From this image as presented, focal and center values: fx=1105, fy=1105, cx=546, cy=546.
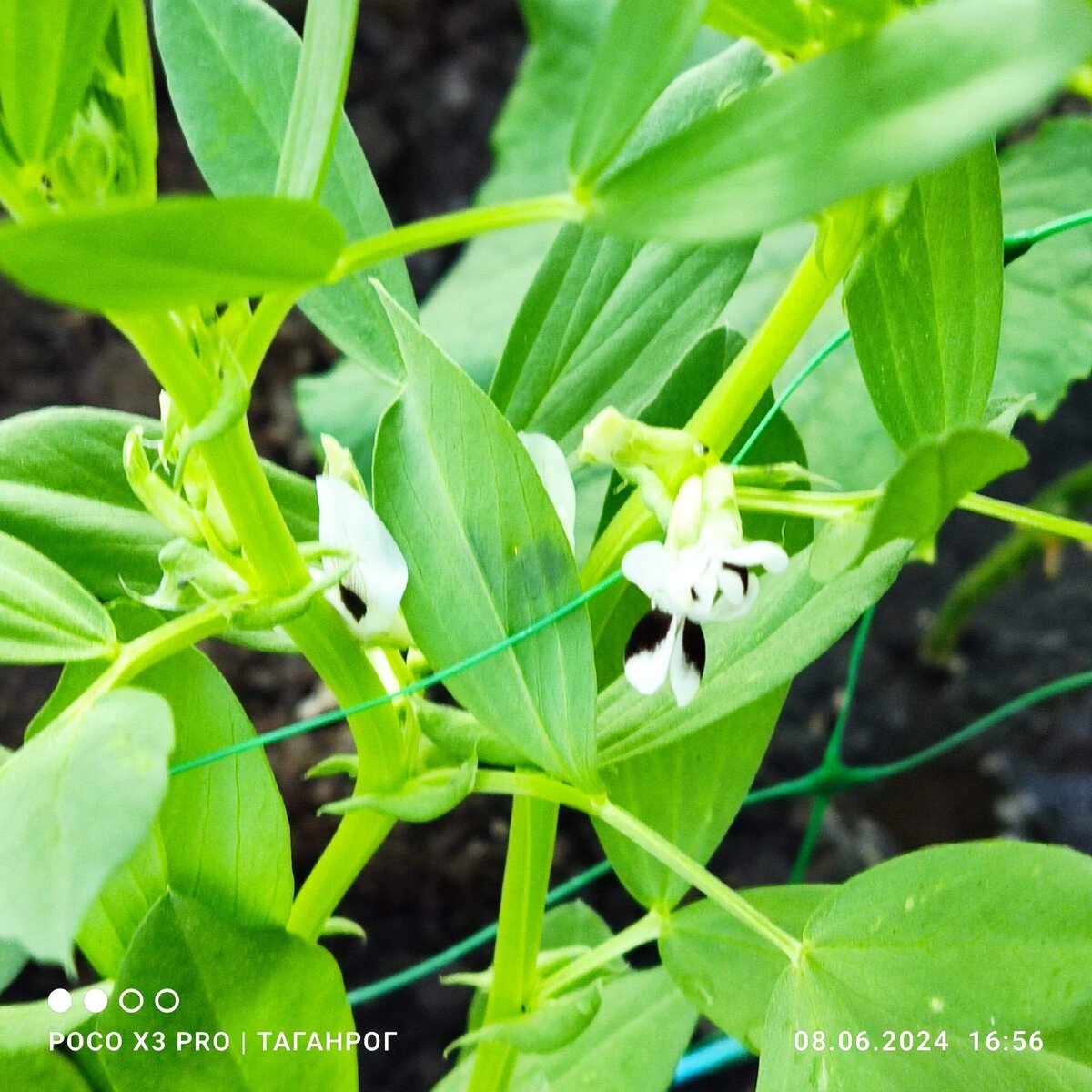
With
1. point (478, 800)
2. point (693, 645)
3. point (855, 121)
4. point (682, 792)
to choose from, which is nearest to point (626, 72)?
point (855, 121)

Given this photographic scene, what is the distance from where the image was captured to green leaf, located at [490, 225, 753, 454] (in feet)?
1.27

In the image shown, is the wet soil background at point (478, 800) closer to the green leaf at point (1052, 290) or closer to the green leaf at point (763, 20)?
the green leaf at point (1052, 290)

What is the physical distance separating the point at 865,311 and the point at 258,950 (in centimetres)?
27

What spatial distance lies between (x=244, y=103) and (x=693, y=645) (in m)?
0.23

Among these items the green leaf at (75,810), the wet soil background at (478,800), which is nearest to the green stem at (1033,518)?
the green leaf at (75,810)

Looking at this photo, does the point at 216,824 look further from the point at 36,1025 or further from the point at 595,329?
the point at 595,329

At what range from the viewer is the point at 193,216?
0.19 m

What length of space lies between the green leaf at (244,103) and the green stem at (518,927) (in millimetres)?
185

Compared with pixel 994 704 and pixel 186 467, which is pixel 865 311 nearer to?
pixel 186 467

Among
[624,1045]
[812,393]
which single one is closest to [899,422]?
[624,1045]

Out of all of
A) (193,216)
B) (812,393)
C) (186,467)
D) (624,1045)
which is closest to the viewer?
(193,216)

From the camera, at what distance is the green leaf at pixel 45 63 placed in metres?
0.23

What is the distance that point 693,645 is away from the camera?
0.31 meters

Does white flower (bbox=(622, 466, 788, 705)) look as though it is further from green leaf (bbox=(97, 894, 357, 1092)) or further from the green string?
green leaf (bbox=(97, 894, 357, 1092))
